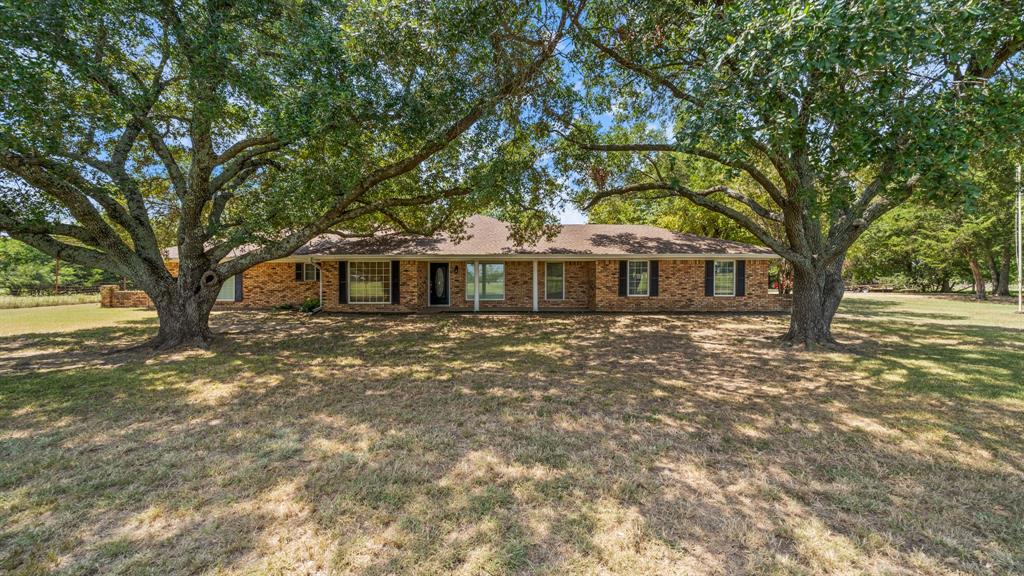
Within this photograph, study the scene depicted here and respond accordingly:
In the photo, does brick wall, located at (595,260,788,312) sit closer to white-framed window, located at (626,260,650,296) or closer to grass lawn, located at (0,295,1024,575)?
white-framed window, located at (626,260,650,296)

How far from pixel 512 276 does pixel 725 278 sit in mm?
8218

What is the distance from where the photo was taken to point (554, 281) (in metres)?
15.3

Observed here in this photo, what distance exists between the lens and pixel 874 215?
755 cm

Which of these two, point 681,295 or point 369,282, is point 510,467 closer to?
point 369,282

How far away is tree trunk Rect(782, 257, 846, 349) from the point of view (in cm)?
836

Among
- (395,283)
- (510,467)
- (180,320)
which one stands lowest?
(510,467)

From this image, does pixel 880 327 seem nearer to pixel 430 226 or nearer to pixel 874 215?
pixel 874 215

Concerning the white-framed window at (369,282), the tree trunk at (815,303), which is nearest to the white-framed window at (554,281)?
the white-framed window at (369,282)

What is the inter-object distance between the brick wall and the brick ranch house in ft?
0.13

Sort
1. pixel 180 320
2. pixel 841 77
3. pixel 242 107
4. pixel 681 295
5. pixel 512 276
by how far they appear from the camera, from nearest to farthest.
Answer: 1. pixel 841 77
2. pixel 242 107
3. pixel 180 320
4. pixel 681 295
5. pixel 512 276

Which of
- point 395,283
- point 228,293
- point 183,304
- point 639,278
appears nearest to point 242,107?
point 183,304

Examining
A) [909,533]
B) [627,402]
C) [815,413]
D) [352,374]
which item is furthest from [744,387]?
[352,374]

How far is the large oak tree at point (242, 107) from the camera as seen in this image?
560cm

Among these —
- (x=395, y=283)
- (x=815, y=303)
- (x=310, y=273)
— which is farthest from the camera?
(x=310, y=273)
